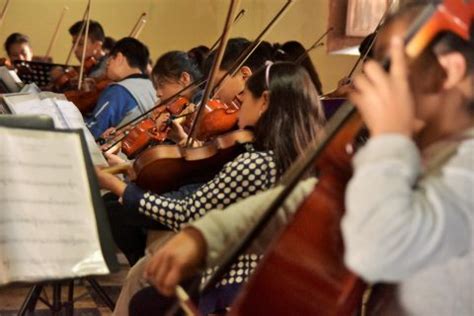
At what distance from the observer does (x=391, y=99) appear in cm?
99

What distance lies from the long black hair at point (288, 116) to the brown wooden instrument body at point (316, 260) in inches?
37.0

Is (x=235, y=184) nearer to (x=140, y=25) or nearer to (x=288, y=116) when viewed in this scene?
(x=288, y=116)

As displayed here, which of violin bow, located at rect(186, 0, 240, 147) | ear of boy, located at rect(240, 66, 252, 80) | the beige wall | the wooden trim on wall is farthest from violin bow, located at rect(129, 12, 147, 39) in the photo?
violin bow, located at rect(186, 0, 240, 147)

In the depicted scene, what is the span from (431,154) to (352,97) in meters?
0.13

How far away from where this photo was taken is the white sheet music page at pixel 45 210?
1518 mm

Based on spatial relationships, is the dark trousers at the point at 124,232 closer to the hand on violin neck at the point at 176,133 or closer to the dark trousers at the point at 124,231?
the dark trousers at the point at 124,231

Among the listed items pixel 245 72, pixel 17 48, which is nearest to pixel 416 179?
pixel 245 72

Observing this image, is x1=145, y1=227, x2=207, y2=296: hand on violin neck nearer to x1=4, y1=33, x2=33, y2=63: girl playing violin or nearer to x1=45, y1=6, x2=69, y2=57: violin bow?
x1=4, y1=33, x2=33, y2=63: girl playing violin

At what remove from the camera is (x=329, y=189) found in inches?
42.4

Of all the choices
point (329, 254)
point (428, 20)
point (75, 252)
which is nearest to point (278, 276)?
point (329, 254)

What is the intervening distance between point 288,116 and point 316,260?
3.32 feet

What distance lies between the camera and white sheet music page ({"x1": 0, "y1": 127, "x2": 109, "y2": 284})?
1.52m

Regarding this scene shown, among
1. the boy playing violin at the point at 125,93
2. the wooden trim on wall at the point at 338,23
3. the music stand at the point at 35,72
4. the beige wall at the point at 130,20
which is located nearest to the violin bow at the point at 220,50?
the boy playing violin at the point at 125,93

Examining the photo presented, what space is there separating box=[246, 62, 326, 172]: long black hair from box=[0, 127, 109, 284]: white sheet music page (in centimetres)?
59
